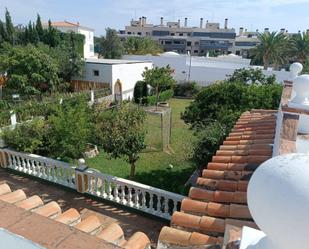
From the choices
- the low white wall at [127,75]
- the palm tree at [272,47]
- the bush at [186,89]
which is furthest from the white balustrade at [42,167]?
the palm tree at [272,47]

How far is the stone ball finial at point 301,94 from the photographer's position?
4.77m

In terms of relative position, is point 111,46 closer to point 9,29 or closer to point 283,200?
point 9,29

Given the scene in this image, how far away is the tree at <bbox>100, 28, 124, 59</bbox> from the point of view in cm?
4725

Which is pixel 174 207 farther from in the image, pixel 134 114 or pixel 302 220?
pixel 302 220

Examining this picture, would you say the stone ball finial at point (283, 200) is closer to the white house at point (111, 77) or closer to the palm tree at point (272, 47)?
the white house at point (111, 77)

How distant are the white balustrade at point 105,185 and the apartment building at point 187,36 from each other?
76842mm

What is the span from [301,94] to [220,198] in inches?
103

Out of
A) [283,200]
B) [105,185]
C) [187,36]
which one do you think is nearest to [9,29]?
[105,185]

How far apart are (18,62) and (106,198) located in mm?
17805

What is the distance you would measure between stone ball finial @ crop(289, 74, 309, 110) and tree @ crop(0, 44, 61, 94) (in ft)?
67.3

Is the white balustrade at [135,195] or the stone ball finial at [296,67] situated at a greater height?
the stone ball finial at [296,67]

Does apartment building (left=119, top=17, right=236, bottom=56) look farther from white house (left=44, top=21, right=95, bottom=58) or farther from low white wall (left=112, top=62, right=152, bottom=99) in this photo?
low white wall (left=112, top=62, right=152, bottom=99)

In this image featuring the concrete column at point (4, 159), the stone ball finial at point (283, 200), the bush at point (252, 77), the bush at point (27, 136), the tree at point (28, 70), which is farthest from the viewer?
the bush at point (252, 77)

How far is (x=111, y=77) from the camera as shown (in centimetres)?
2614
